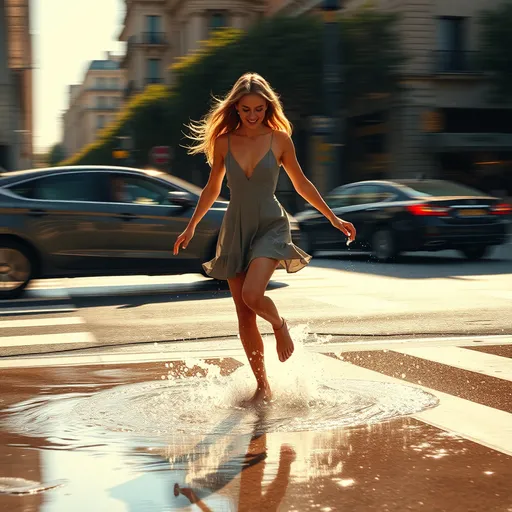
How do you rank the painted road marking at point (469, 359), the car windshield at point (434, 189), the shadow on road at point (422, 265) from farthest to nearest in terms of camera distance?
the car windshield at point (434, 189) < the shadow on road at point (422, 265) < the painted road marking at point (469, 359)

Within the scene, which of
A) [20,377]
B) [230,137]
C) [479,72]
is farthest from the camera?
[479,72]

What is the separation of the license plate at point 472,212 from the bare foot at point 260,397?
11.8 m

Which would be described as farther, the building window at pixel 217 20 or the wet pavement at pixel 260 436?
the building window at pixel 217 20

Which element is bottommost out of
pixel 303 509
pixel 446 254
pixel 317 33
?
pixel 446 254

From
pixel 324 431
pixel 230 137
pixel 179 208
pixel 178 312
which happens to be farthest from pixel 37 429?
pixel 179 208

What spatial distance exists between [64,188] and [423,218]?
20.8 feet

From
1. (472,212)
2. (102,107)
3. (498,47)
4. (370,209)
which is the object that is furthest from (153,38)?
(102,107)

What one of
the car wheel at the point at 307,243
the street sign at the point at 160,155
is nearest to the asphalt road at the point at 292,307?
the car wheel at the point at 307,243

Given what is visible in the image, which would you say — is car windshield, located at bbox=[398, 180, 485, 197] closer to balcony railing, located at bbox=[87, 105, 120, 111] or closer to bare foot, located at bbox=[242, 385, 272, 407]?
bare foot, located at bbox=[242, 385, 272, 407]

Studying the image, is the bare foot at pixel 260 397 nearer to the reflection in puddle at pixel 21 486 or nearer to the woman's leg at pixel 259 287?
the woman's leg at pixel 259 287

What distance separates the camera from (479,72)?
38.0 m

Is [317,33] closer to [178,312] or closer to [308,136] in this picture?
[308,136]

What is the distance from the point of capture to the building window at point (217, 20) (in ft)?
237

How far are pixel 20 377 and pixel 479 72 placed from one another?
33.2m
